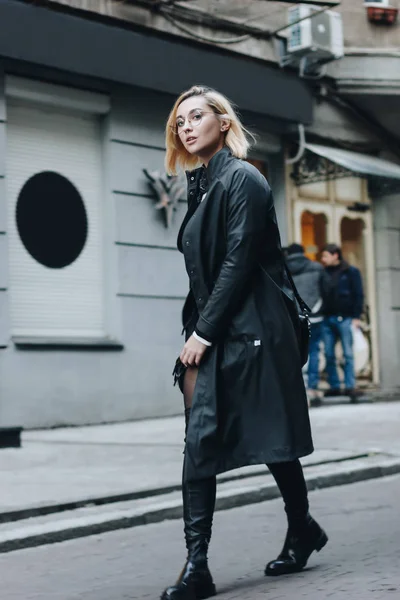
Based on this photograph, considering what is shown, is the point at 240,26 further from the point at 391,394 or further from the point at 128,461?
the point at 128,461

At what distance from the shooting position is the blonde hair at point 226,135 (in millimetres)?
4410

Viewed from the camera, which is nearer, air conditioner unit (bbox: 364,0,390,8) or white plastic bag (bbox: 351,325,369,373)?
white plastic bag (bbox: 351,325,369,373)

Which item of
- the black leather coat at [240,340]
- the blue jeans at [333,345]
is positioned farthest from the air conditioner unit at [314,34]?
the black leather coat at [240,340]

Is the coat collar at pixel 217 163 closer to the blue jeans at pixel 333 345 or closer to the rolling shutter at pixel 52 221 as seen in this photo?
the rolling shutter at pixel 52 221

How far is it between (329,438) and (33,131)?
14.6 feet

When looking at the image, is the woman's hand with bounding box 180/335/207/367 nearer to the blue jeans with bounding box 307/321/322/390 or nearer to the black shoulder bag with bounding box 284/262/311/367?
the black shoulder bag with bounding box 284/262/311/367

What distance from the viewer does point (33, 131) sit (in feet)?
38.4

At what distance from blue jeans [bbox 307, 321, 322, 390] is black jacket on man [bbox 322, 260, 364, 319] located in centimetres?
24

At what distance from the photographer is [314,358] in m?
13.4

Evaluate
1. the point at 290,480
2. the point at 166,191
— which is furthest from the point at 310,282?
the point at 290,480

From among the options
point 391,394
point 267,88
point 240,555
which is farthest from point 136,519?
point 391,394

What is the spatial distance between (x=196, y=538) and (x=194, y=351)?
2.28 feet

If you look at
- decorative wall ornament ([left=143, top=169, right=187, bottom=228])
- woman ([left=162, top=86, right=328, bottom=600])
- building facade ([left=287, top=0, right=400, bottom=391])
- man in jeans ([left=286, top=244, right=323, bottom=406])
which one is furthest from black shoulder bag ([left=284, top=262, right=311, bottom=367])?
building facade ([left=287, top=0, right=400, bottom=391])

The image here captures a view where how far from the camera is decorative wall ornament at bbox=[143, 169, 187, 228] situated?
12.5 metres
